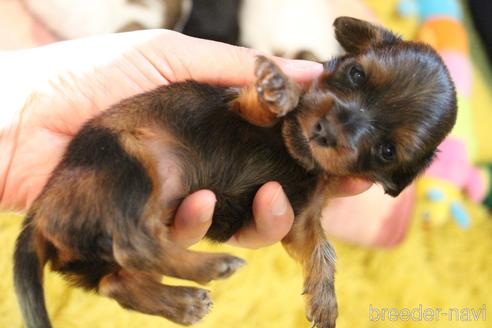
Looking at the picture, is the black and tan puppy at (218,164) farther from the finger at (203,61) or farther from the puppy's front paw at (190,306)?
the finger at (203,61)

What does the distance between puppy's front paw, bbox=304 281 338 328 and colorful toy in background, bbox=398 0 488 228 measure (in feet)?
6.40

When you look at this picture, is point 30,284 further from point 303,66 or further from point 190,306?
point 303,66

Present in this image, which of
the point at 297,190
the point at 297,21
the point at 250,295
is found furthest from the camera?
the point at 297,21

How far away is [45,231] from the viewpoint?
1589 mm

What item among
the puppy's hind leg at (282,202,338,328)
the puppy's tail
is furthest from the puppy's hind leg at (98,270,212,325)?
the puppy's hind leg at (282,202,338,328)

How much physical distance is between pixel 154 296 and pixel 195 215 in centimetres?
26

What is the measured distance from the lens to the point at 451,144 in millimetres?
3832

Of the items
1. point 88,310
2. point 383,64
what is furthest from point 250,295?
point 383,64

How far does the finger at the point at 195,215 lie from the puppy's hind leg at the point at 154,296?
202 millimetres

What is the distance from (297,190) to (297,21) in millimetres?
2111

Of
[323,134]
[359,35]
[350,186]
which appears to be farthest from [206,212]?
[359,35]

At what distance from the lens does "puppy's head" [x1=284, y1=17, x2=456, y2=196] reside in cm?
175

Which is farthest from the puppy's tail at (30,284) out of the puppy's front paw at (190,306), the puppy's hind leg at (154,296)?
the puppy's front paw at (190,306)

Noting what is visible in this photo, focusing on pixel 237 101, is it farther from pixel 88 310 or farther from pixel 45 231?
pixel 88 310
